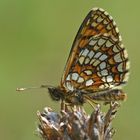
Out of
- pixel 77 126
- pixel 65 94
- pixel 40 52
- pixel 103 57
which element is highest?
pixel 103 57

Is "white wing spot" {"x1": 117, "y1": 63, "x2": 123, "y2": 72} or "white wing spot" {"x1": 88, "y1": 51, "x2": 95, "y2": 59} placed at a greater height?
"white wing spot" {"x1": 88, "y1": 51, "x2": 95, "y2": 59}

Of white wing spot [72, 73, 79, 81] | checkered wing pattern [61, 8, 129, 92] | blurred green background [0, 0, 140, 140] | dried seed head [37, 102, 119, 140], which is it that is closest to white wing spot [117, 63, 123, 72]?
checkered wing pattern [61, 8, 129, 92]

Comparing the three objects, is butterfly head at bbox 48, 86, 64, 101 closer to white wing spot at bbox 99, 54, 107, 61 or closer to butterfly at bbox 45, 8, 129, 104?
butterfly at bbox 45, 8, 129, 104

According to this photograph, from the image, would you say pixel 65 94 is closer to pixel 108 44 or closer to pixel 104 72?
pixel 104 72

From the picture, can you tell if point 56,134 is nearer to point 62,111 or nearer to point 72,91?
point 62,111

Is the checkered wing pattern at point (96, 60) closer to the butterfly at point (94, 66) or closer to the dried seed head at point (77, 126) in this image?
the butterfly at point (94, 66)

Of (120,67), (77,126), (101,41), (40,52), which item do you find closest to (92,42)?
(101,41)

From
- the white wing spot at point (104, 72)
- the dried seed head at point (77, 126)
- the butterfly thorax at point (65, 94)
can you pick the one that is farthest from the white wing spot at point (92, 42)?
the dried seed head at point (77, 126)
